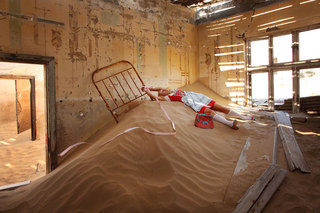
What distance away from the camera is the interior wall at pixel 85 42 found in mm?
3334

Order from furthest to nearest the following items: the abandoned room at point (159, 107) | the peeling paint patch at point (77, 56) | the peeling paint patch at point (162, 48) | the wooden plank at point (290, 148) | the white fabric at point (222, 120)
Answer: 1. the peeling paint patch at point (162, 48)
2. the peeling paint patch at point (77, 56)
3. the white fabric at point (222, 120)
4. the wooden plank at point (290, 148)
5. the abandoned room at point (159, 107)

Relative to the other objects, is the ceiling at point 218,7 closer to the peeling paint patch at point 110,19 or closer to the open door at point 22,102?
the peeling paint patch at point 110,19

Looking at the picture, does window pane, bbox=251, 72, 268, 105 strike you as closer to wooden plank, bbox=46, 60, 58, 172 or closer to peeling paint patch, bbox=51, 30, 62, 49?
peeling paint patch, bbox=51, 30, 62, 49

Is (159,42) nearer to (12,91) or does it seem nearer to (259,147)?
(259,147)

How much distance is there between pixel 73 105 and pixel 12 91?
18.7ft

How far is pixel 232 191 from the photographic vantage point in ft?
5.37

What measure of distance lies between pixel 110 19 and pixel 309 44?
4.99 m

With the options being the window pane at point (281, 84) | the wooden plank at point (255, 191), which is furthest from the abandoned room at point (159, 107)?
the window pane at point (281, 84)

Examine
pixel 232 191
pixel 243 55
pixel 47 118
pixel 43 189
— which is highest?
pixel 243 55

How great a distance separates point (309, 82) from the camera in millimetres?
4480

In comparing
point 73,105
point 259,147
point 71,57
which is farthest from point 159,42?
point 259,147

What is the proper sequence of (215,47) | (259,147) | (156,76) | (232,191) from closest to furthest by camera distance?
(232,191), (259,147), (156,76), (215,47)

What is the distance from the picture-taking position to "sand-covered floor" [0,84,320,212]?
1497 millimetres

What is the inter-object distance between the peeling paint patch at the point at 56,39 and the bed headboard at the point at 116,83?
866mm
